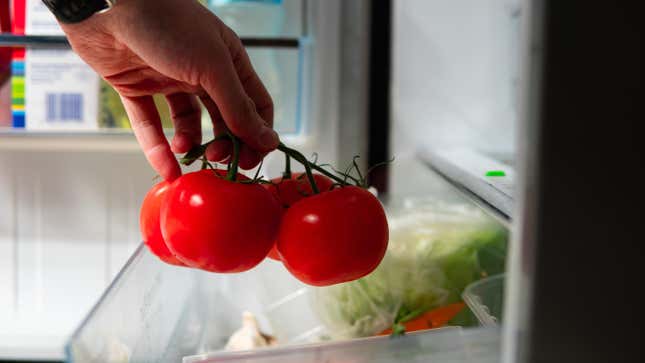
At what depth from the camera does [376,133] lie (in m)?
1.40

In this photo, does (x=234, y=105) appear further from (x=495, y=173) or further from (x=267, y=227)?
(x=495, y=173)

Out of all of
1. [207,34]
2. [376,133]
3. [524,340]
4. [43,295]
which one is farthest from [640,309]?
[43,295]

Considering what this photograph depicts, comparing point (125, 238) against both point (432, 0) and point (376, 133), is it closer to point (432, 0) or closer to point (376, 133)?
point (376, 133)

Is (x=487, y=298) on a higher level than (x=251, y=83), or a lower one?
lower

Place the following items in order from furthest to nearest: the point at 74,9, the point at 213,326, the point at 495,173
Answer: the point at 213,326 → the point at 495,173 → the point at 74,9

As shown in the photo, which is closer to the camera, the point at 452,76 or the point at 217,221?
the point at 217,221

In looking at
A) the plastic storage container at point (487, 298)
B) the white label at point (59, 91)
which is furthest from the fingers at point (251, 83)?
the white label at point (59, 91)

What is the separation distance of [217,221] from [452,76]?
1017 mm

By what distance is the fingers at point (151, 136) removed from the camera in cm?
75

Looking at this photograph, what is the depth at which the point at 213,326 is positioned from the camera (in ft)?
3.76

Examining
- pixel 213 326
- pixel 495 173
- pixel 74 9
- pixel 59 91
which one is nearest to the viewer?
pixel 74 9

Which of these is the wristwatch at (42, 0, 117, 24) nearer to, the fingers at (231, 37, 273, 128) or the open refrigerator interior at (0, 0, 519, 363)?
the fingers at (231, 37, 273, 128)

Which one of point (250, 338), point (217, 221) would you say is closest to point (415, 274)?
point (250, 338)

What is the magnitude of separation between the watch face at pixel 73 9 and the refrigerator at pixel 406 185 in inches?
10.5
